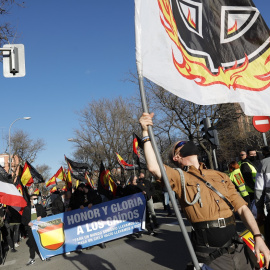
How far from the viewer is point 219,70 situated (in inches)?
135

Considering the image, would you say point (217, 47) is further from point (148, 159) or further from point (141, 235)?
point (141, 235)

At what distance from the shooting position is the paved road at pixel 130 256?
649 centimetres

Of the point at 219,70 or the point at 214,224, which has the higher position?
the point at 219,70

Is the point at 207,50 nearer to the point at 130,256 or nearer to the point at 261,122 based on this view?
the point at 261,122

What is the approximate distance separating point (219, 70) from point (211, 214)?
1.61 m

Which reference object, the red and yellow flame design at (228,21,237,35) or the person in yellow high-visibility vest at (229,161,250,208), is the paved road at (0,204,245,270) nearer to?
the person in yellow high-visibility vest at (229,161,250,208)

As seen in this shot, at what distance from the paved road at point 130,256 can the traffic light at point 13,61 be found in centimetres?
480

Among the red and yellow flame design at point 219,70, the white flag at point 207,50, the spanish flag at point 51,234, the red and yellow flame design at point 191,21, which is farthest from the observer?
the spanish flag at point 51,234

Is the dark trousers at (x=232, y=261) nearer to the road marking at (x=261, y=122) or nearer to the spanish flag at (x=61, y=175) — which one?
the road marking at (x=261, y=122)

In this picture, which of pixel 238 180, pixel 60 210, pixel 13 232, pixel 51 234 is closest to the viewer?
pixel 238 180

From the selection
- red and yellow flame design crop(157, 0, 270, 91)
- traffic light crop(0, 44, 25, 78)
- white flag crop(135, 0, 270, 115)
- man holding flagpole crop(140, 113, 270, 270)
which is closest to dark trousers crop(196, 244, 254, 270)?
man holding flagpole crop(140, 113, 270, 270)

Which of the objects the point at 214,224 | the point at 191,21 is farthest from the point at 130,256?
the point at 191,21

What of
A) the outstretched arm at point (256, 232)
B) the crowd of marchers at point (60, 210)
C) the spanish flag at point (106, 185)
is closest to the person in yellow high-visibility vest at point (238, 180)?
the crowd of marchers at point (60, 210)

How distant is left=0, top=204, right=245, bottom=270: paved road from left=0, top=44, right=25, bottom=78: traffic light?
15.7 ft
